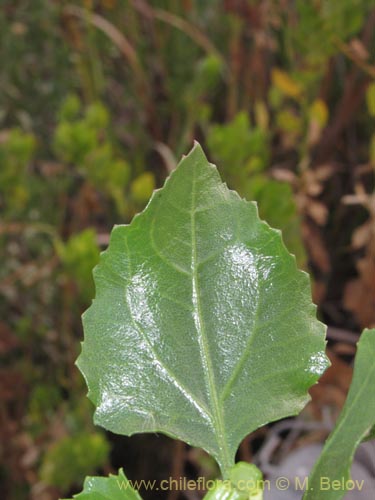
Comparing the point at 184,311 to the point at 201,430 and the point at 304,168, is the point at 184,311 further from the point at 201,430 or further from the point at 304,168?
the point at 304,168

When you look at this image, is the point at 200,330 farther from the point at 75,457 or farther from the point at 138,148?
the point at 138,148

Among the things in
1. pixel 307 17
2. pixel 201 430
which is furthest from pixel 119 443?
pixel 201 430

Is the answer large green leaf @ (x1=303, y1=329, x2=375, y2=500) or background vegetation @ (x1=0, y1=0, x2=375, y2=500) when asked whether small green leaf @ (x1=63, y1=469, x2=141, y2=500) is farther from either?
background vegetation @ (x1=0, y1=0, x2=375, y2=500)

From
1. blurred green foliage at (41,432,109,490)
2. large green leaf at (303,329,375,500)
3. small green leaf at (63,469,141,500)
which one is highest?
large green leaf at (303,329,375,500)

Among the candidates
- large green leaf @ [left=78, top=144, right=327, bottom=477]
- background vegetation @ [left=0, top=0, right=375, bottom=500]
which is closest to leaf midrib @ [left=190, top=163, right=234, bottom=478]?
large green leaf @ [left=78, top=144, right=327, bottom=477]

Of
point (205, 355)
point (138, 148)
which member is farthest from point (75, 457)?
point (205, 355)

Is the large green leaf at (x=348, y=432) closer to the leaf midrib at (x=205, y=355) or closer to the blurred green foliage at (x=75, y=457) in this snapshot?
the leaf midrib at (x=205, y=355)
